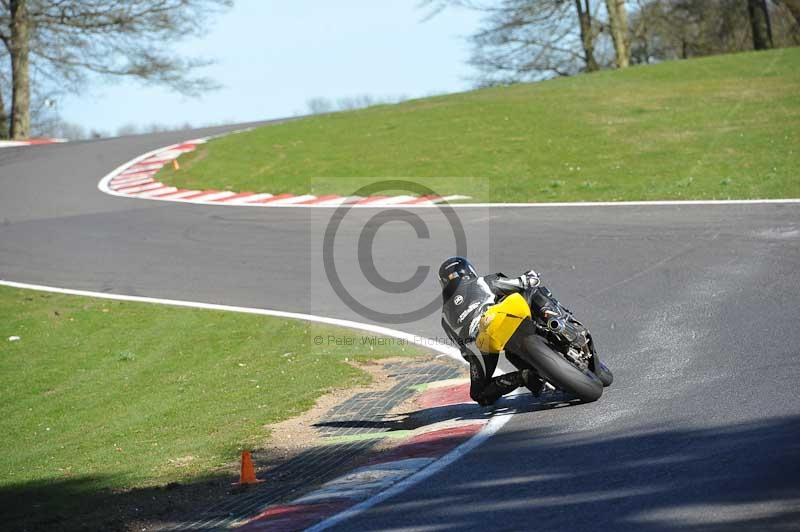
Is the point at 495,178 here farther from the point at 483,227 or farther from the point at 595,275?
the point at 595,275

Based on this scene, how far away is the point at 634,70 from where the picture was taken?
34156 millimetres

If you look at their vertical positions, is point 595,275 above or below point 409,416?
above

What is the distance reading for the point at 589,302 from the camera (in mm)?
12125

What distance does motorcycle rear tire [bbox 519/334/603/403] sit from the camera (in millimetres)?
8078

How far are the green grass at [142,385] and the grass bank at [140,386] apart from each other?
A: 2cm

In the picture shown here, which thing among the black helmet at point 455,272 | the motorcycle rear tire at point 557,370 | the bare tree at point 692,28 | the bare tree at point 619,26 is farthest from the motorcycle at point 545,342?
the bare tree at point 692,28

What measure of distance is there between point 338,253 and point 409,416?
760cm

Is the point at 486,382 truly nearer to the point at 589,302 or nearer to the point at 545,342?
the point at 545,342

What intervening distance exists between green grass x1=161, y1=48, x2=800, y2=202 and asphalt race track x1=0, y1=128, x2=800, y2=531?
227 cm

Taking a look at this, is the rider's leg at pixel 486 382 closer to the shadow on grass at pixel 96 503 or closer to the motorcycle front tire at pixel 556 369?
the motorcycle front tire at pixel 556 369

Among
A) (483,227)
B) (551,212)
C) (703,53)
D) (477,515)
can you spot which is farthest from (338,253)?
(703,53)

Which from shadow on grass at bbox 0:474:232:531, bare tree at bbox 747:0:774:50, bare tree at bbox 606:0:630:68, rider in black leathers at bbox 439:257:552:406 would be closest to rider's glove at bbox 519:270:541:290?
rider in black leathers at bbox 439:257:552:406

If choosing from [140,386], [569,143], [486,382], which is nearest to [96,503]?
[486,382]

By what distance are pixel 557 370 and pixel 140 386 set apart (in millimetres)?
5761
